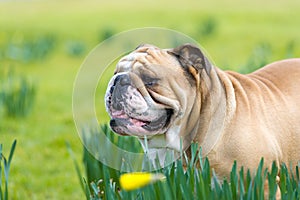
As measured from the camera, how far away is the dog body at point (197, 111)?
2336mm

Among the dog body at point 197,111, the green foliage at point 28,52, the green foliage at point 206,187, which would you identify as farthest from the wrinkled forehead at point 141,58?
the green foliage at point 28,52

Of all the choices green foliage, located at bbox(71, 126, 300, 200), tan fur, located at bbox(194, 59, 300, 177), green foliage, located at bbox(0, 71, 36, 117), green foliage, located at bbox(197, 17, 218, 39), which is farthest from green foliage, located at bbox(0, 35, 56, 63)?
green foliage, located at bbox(71, 126, 300, 200)

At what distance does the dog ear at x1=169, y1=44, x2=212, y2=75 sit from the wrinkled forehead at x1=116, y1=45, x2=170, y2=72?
0.23ft

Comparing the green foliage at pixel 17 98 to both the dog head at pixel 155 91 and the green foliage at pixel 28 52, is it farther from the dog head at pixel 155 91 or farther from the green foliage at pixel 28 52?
the green foliage at pixel 28 52

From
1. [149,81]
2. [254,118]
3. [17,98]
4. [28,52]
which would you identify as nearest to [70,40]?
[28,52]

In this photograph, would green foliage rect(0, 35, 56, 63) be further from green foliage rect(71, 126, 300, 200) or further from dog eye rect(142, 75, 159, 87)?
green foliage rect(71, 126, 300, 200)

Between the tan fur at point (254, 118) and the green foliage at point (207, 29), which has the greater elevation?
the tan fur at point (254, 118)

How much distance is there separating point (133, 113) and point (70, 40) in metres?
10.7

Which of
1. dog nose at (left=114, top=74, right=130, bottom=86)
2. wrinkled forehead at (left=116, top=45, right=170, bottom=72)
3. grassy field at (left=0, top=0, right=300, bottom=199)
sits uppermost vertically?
wrinkled forehead at (left=116, top=45, right=170, bottom=72)

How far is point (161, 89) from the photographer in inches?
92.7

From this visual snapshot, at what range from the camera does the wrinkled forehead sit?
92.4 inches

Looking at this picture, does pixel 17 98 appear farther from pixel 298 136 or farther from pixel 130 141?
pixel 298 136

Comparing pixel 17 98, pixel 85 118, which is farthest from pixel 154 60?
pixel 17 98

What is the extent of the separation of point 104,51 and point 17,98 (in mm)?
3375
